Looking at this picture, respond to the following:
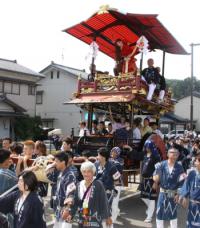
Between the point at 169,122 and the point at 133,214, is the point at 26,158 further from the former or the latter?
the point at 169,122

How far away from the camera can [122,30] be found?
10.2m

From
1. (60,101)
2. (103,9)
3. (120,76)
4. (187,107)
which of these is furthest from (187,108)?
(103,9)

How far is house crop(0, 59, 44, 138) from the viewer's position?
24.3m

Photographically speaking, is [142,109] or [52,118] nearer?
[142,109]

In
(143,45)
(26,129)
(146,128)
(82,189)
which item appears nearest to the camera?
(82,189)

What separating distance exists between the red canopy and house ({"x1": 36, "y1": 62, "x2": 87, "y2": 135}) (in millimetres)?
19838

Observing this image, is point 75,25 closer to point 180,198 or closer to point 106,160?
point 106,160

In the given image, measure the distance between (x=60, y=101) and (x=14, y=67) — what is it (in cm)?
555

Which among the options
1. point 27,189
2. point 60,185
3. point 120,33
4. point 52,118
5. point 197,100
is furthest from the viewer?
point 197,100

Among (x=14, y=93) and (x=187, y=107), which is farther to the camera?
(x=187, y=107)

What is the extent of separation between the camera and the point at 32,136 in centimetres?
2473

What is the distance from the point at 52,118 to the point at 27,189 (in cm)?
2813

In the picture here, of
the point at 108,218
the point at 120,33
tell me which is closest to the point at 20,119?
the point at 120,33

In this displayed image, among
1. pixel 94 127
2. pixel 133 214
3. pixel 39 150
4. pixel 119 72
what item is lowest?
pixel 133 214
